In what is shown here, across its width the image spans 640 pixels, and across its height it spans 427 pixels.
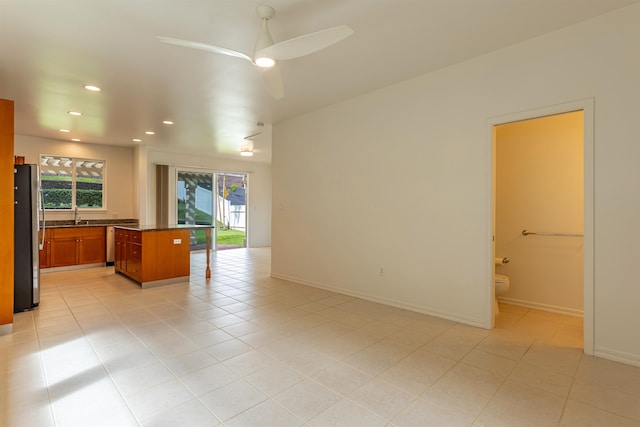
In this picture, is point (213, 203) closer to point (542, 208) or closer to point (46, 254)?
point (46, 254)

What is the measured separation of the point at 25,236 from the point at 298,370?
3.66 m

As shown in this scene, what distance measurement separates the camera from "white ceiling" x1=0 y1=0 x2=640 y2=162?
7.85 feet

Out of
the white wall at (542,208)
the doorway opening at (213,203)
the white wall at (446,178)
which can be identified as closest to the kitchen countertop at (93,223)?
the doorway opening at (213,203)

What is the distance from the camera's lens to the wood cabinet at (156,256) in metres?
4.79

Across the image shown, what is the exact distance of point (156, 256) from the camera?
490cm

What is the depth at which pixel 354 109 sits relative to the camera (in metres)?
4.36

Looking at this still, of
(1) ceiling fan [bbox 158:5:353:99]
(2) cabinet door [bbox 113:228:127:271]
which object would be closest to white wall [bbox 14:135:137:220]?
(2) cabinet door [bbox 113:228:127:271]

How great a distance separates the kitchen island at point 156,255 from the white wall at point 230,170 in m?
2.31

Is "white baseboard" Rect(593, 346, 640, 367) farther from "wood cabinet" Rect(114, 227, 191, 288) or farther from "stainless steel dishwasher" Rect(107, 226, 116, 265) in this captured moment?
"stainless steel dishwasher" Rect(107, 226, 116, 265)

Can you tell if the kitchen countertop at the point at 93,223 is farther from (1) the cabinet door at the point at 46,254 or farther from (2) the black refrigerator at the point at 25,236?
(2) the black refrigerator at the point at 25,236

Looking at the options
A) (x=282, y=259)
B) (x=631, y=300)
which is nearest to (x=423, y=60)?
(x=631, y=300)

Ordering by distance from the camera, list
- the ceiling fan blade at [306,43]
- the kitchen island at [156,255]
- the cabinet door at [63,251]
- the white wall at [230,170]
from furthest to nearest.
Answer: the white wall at [230,170]
the cabinet door at [63,251]
the kitchen island at [156,255]
the ceiling fan blade at [306,43]

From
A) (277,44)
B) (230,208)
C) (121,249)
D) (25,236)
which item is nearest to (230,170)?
(230,208)

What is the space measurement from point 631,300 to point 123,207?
8.85m
